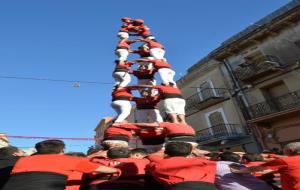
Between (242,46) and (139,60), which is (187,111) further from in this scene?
(139,60)

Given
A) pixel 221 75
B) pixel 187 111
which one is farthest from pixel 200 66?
pixel 187 111

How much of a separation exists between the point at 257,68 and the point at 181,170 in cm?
1822

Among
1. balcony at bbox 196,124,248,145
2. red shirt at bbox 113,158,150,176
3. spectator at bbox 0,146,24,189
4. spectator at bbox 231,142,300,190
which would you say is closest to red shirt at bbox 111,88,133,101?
red shirt at bbox 113,158,150,176

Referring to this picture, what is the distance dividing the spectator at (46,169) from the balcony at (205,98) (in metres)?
18.8

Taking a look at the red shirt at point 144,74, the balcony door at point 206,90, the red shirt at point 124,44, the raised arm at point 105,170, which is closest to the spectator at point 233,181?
the raised arm at point 105,170

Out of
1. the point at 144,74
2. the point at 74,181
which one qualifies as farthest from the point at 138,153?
the point at 144,74

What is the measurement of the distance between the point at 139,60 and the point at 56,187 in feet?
14.1

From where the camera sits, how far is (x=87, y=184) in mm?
3230

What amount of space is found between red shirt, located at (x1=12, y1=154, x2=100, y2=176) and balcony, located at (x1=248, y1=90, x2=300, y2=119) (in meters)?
16.8

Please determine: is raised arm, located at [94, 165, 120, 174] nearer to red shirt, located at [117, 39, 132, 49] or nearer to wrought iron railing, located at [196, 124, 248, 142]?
red shirt, located at [117, 39, 132, 49]

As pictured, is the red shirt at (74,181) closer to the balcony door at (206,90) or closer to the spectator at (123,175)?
the spectator at (123,175)

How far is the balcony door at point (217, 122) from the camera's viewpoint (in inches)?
799

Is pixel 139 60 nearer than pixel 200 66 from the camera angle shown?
Yes

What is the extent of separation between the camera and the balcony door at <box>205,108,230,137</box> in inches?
799
